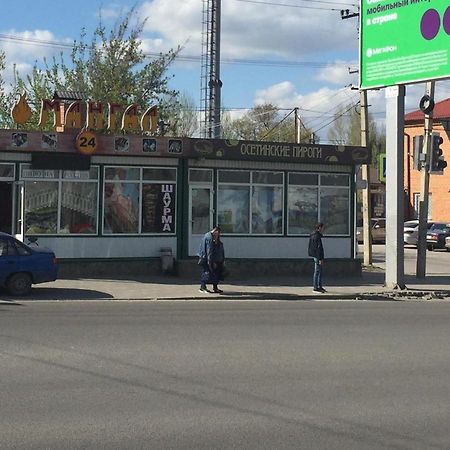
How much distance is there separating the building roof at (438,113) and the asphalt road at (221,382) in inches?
1714

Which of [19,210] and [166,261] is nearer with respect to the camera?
[19,210]

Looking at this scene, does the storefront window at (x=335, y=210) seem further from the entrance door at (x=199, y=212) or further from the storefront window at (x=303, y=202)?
the entrance door at (x=199, y=212)

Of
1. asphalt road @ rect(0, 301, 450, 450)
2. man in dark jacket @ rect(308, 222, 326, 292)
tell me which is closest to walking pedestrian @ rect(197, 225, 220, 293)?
man in dark jacket @ rect(308, 222, 326, 292)

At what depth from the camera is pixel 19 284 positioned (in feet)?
56.7

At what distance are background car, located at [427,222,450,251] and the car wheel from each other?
1087 inches

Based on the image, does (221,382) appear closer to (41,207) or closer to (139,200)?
(41,207)

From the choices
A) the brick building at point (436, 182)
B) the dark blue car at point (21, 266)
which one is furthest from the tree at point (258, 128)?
the dark blue car at point (21, 266)

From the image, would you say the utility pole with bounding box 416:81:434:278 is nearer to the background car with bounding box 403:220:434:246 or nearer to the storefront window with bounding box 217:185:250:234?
the storefront window with bounding box 217:185:250:234

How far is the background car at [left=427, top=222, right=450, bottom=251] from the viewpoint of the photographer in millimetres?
40250

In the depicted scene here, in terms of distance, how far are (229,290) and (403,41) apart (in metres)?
8.08

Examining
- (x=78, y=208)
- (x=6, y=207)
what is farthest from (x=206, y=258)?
(x=6, y=207)

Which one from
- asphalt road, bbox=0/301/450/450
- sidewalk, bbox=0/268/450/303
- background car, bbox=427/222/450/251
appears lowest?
asphalt road, bbox=0/301/450/450

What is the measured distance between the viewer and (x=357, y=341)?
11.3 meters

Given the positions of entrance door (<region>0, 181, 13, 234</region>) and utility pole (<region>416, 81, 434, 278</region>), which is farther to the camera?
utility pole (<region>416, 81, 434, 278</region>)
